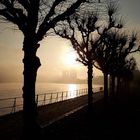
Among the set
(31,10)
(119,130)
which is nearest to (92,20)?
(119,130)

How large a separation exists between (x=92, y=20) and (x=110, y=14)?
4.70ft

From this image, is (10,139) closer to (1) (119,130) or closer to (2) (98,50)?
(1) (119,130)

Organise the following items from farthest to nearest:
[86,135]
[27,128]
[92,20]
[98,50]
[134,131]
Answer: [98,50] < [92,20] < [134,131] < [86,135] < [27,128]

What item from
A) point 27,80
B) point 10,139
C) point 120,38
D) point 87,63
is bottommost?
point 10,139

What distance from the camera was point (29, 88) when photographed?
35.1ft

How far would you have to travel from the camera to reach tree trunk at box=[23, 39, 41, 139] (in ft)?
34.9

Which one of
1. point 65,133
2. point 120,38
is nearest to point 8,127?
point 65,133

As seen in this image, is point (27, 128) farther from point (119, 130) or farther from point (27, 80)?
point (119, 130)

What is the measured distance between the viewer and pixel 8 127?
14172mm

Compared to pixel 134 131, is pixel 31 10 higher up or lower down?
higher up

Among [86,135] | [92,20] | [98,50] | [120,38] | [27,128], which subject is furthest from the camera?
[120,38]

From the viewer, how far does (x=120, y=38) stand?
37844 mm

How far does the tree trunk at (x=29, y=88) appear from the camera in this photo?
10648mm

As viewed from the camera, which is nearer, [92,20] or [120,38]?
[92,20]
